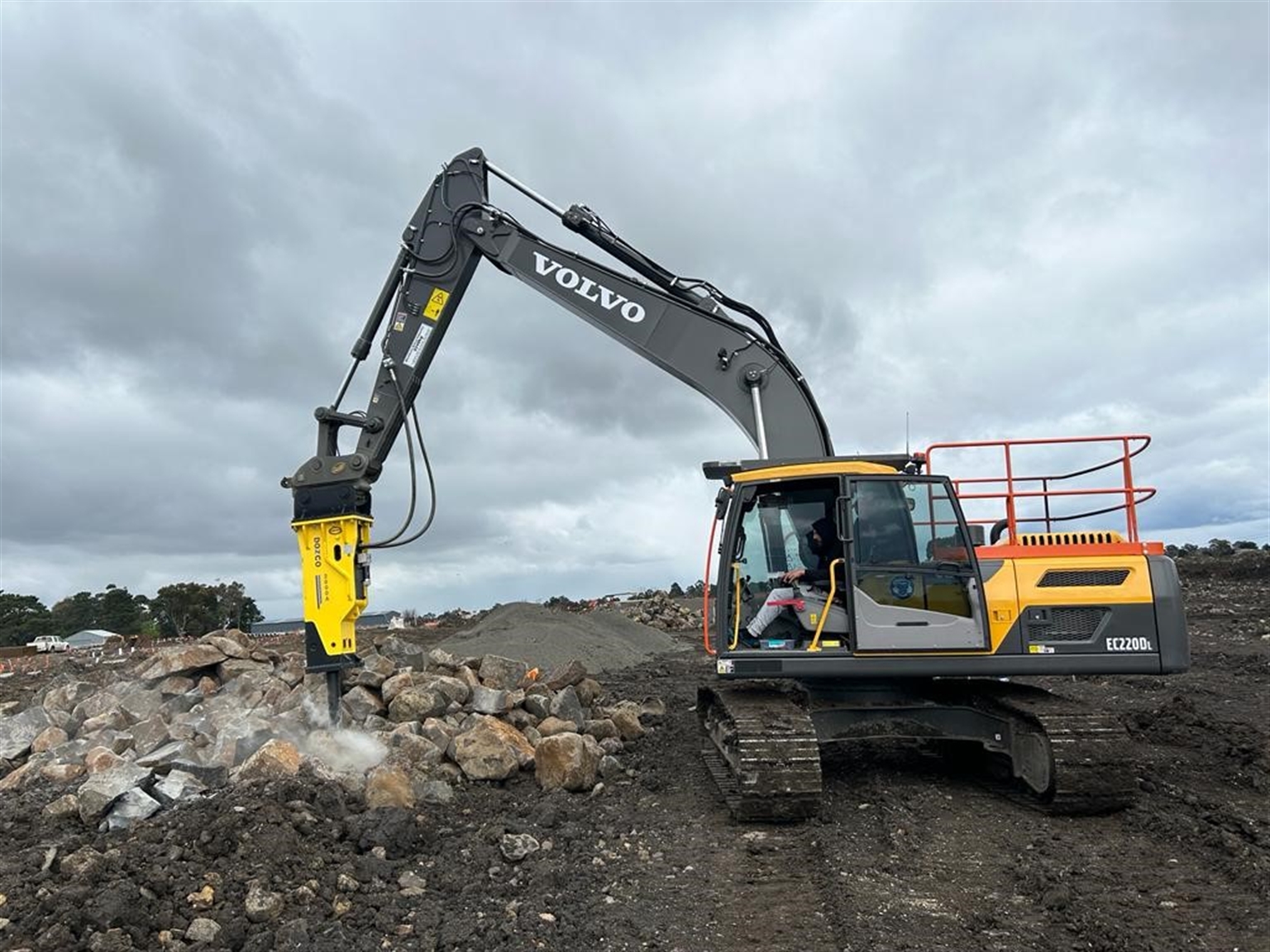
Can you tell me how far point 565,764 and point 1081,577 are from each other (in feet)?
13.9

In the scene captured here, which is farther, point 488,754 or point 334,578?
point 488,754

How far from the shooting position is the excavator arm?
7473 mm

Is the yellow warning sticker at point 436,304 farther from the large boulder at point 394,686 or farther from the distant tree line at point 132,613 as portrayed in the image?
the distant tree line at point 132,613

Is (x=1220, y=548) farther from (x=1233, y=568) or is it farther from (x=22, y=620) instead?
(x=22, y=620)

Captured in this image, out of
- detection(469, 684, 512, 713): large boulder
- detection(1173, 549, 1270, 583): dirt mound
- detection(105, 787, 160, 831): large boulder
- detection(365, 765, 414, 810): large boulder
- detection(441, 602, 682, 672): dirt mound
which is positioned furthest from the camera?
detection(1173, 549, 1270, 583): dirt mound

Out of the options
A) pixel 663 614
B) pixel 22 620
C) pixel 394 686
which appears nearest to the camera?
pixel 394 686

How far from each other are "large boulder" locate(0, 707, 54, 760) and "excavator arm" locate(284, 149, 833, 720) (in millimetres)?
3411

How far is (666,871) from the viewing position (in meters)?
5.73

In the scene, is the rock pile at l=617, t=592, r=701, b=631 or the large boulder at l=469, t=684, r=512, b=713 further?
the rock pile at l=617, t=592, r=701, b=631

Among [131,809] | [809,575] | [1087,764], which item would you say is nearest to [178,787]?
[131,809]

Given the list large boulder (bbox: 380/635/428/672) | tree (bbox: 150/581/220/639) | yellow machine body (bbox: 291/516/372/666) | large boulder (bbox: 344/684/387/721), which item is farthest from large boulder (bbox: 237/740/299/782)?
tree (bbox: 150/581/220/639)

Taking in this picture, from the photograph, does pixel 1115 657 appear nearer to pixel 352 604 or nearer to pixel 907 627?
pixel 907 627

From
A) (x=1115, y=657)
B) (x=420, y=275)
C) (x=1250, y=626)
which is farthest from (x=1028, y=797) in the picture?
(x=1250, y=626)

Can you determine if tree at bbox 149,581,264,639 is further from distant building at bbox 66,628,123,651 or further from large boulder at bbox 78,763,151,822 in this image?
large boulder at bbox 78,763,151,822
